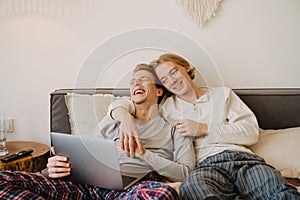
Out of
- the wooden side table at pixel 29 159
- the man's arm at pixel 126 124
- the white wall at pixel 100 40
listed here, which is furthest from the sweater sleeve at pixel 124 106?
the white wall at pixel 100 40

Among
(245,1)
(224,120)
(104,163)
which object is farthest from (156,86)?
(245,1)

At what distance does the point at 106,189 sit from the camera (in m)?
1.27

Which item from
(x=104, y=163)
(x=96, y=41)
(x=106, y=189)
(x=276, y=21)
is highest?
(x=276, y=21)

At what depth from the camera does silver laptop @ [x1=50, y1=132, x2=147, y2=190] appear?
1.17 metres

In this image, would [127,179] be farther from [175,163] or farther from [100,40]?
[100,40]

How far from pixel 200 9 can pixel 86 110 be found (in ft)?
2.79

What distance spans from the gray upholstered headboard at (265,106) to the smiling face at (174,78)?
0.20 metres

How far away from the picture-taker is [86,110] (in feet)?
5.50

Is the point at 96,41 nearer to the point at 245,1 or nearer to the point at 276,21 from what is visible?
the point at 245,1

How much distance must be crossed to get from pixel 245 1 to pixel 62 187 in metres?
1.38

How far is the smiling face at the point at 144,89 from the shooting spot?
1.51 m

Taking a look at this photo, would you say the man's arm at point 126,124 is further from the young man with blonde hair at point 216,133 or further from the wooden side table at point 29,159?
the wooden side table at point 29,159

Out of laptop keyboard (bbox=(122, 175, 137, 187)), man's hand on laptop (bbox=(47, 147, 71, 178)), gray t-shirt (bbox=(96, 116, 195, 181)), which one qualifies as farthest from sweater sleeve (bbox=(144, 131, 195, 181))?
man's hand on laptop (bbox=(47, 147, 71, 178))

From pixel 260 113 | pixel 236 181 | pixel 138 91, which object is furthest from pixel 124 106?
pixel 260 113
